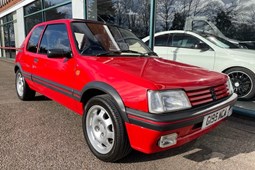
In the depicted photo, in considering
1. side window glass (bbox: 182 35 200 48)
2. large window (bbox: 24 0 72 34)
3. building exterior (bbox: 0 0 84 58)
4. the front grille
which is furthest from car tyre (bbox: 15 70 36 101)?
large window (bbox: 24 0 72 34)

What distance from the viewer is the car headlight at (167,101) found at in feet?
6.62

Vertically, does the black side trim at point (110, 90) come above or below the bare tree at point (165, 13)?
below

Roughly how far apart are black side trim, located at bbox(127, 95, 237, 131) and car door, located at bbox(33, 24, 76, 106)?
1.24 m

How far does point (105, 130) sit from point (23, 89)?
2965 millimetres

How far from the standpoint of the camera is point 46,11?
11.6 meters

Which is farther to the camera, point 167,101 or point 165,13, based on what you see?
point 165,13

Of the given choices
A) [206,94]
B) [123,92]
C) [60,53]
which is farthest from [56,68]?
[206,94]

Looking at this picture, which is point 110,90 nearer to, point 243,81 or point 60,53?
point 60,53

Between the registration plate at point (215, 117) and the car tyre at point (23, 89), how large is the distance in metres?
3.63

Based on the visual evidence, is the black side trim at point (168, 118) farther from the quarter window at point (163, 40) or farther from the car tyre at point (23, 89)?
the quarter window at point (163, 40)

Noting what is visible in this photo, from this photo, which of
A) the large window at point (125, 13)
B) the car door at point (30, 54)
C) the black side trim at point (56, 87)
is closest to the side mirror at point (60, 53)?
the black side trim at point (56, 87)

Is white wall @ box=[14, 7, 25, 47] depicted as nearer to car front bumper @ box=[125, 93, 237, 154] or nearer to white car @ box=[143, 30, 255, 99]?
white car @ box=[143, 30, 255, 99]

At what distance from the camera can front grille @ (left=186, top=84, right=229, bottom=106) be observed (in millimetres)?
2213

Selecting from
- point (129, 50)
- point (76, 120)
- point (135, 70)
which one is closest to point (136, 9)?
point (129, 50)
